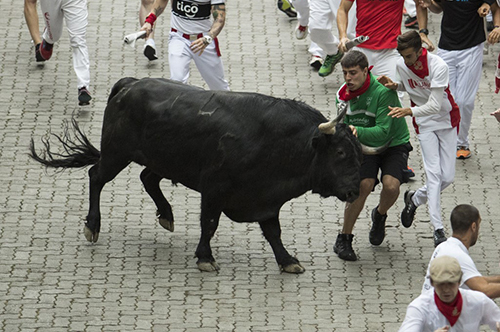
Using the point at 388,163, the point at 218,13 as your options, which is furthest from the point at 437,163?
the point at 218,13

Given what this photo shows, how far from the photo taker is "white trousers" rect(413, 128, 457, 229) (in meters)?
10.7

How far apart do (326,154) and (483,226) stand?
8.11 feet

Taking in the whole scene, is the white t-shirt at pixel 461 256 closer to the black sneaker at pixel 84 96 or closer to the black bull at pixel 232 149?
the black bull at pixel 232 149

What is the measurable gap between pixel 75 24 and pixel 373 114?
18.1 feet

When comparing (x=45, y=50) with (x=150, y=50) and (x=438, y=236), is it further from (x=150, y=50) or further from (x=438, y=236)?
(x=438, y=236)

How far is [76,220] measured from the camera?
11.5 meters

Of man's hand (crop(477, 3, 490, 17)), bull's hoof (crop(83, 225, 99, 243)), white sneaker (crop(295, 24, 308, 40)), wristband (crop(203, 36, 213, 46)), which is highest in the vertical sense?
man's hand (crop(477, 3, 490, 17))

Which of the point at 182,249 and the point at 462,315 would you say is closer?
the point at 462,315

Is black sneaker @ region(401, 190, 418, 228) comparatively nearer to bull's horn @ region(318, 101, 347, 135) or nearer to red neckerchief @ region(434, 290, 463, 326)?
bull's horn @ region(318, 101, 347, 135)

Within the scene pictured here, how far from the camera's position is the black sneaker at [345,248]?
418 inches

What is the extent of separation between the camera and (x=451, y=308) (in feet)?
22.5

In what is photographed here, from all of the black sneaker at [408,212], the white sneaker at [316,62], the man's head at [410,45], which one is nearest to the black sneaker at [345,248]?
the black sneaker at [408,212]

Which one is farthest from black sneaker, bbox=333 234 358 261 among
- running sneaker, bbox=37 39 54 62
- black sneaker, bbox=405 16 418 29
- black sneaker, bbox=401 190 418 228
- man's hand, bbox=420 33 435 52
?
black sneaker, bbox=405 16 418 29

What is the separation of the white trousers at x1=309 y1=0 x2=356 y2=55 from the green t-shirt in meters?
4.89
